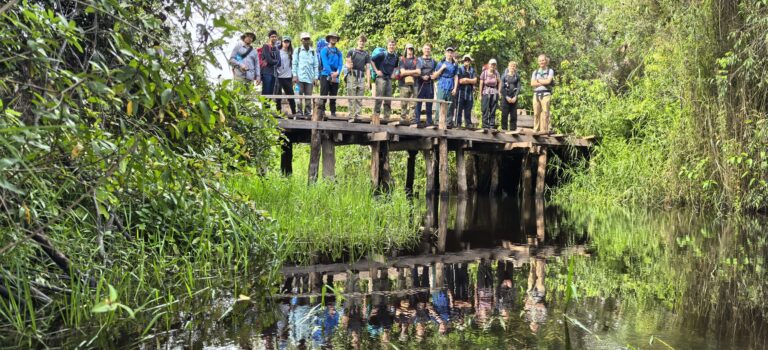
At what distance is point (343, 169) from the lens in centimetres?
2270

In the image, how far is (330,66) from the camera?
1462 cm

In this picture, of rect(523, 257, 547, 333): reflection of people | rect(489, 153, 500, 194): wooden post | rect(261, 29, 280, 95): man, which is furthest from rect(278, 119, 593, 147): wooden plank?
rect(523, 257, 547, 333): reflection of people

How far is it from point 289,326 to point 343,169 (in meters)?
17.2

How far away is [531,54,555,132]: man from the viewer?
16.3 metres

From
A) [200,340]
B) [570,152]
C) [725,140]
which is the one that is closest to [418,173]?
[570,152]

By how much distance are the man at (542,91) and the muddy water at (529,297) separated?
5.33 metres

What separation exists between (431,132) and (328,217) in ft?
24.7

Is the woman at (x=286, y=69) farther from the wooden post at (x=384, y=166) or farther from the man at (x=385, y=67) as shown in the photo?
the wooden post at (x=384, y=166)

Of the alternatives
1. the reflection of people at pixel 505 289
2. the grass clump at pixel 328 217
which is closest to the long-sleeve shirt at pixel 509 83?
the grass clump at pixel 328 217

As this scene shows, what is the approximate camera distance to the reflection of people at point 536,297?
5824mm

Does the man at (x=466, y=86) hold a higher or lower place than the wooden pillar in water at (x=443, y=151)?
higher

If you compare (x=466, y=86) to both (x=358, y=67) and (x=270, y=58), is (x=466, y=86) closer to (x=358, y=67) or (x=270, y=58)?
(x=358, y=67)

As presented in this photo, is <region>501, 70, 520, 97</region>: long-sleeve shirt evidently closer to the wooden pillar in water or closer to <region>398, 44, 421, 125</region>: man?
the wooden pillar in water

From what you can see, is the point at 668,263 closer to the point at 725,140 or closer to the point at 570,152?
the point at 725,140
